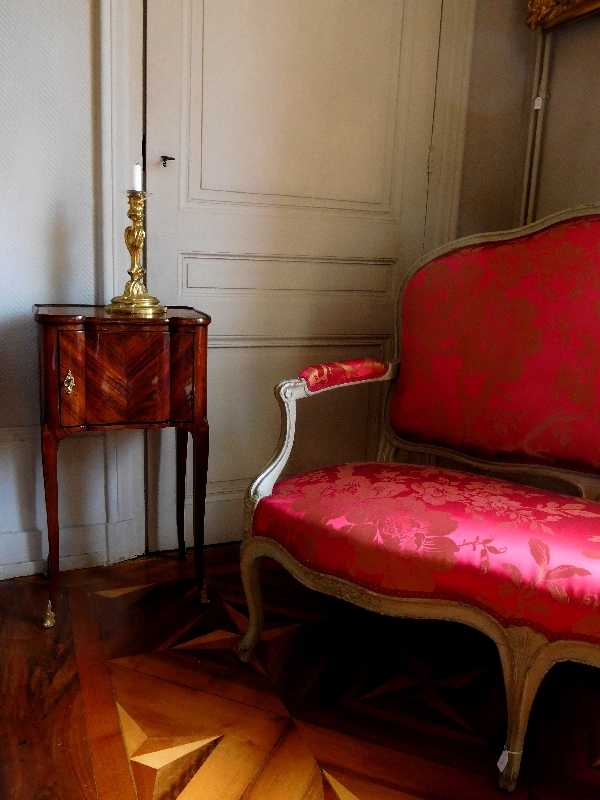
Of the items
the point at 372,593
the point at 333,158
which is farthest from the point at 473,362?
the point at 333,158

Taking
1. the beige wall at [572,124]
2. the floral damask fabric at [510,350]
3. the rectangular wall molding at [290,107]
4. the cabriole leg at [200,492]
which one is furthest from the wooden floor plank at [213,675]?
the beige wall at [572,124]

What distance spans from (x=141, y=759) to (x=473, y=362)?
0.92m

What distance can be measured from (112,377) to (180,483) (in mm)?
425

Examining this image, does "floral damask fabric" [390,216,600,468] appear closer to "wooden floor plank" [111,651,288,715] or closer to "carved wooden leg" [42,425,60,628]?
"wooden floor plank" [111,651,288,715]

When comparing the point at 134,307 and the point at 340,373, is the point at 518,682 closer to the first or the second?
the point at 340,373

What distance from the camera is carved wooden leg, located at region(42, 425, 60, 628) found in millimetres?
1308

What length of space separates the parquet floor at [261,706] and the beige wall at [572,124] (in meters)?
1.08

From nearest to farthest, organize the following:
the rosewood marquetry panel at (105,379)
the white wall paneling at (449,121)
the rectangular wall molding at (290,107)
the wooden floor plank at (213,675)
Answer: the wooden floor plank at (213,675)
the rosewood marquetry panel at (105,379)
the rectangular wall molding at (290,107)
the white wall paneling at (449,121)

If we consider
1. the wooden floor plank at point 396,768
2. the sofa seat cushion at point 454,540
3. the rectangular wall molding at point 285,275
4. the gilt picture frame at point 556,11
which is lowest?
the wooden floor plank at point 396,768

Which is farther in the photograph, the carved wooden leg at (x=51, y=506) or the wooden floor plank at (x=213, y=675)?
the carved wooden leg at (x=51, y=506)

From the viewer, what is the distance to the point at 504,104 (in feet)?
5.82

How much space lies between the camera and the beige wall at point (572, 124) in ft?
5.13

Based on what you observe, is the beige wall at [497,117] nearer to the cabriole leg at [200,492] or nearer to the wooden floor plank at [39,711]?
the cabriole leg at [200,492]

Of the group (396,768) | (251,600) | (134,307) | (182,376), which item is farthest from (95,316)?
(396,768)
